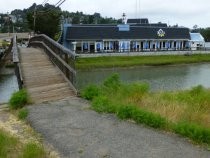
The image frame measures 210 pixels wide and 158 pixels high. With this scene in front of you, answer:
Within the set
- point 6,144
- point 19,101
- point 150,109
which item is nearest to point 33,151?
point 6,144

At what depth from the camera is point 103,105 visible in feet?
34.6

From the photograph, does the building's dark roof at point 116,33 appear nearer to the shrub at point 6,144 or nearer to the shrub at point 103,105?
the shrub at point 103,105

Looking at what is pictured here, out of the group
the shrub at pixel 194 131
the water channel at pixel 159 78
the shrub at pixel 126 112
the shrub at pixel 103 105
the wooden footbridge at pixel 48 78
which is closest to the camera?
the shrub at pixel 194 131

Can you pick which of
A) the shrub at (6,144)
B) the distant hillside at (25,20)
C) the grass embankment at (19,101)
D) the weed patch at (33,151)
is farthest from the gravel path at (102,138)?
the distant hillside at (25,20)

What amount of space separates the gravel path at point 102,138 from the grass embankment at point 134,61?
46.9m

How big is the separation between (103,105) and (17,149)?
3.30 m

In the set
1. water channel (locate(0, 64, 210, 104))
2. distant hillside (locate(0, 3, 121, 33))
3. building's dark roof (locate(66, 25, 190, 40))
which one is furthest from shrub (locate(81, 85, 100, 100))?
distant hillside (locate(0, 3, 121, 33))

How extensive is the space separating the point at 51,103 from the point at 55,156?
442 centimetres

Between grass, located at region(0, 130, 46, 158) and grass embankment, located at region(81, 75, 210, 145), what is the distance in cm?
251

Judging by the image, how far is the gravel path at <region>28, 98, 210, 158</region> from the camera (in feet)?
23.9

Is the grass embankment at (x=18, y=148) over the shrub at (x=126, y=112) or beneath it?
beneath

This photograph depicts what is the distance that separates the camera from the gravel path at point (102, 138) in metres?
7.30

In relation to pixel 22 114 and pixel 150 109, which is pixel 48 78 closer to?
pixel 22 114

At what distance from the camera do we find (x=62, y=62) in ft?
48.9
